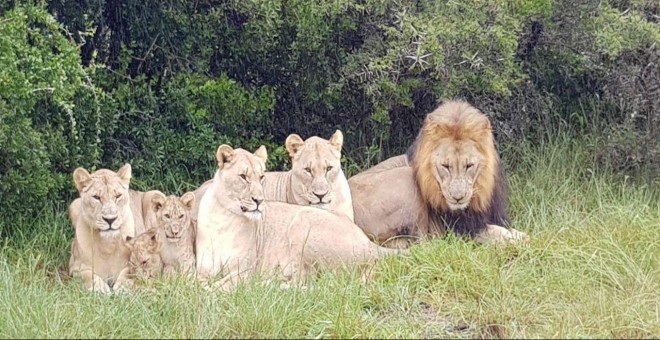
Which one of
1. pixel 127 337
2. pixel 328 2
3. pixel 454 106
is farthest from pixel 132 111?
pixel 127 337

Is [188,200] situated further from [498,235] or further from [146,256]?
[498,235]

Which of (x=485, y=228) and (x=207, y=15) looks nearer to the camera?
(x=485, y=228)

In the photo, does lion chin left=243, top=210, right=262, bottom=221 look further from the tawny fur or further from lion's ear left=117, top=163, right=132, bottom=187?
the tawny fur

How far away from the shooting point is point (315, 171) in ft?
21.5

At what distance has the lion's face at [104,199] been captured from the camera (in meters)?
6.17

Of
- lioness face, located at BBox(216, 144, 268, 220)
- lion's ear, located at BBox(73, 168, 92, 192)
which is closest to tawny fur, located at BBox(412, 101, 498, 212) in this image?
lioness face, located at BBox(216, 144, 268, 220)

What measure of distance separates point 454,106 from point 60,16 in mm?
2605

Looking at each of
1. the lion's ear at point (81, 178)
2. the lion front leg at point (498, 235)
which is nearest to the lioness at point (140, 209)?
the lion's ear at point (81, 178)

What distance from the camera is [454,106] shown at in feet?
22.9

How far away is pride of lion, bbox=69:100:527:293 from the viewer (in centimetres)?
610

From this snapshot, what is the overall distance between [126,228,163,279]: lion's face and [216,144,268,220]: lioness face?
1.35ft

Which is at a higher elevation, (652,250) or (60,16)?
(60,16)

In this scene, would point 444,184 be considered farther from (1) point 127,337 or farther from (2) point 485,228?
(1) point 127,337

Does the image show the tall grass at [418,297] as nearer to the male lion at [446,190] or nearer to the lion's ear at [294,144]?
the male lion at [446,190]
